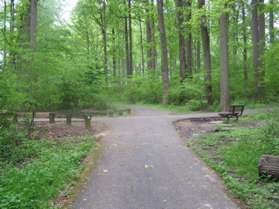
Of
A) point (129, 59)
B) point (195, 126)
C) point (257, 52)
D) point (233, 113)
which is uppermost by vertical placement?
point (129, 59)

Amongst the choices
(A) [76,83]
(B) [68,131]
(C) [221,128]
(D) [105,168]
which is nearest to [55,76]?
(A) [76,83]

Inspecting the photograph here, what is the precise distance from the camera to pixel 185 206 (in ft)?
16.6

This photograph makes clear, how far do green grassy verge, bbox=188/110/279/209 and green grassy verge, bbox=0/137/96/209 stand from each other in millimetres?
3026

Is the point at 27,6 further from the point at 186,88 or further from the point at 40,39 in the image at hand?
the point at 186,88

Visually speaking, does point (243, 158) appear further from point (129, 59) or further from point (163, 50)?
point (129, 59)

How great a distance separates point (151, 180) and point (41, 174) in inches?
82.5

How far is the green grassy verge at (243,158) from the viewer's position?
5.41 metres

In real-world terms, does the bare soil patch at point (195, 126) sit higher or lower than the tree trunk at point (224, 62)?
lower

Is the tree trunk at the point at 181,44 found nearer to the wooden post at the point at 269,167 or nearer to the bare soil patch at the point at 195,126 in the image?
the bare soil patch at the point at 195,126

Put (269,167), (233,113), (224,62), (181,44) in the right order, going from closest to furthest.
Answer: (269,167) < (233,113) < (224,62) < (181,44)

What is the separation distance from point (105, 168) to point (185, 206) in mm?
2708

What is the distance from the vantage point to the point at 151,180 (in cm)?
642

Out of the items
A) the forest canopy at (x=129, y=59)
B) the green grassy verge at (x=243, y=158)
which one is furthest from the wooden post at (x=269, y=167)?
the forest canopy at (x=129, y=59)

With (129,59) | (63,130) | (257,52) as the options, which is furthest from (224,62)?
(129,59)
